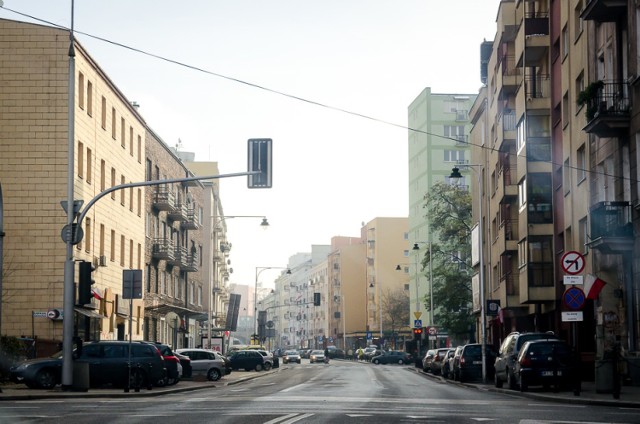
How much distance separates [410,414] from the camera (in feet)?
64.8

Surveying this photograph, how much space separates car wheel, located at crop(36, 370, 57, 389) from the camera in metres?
31.7

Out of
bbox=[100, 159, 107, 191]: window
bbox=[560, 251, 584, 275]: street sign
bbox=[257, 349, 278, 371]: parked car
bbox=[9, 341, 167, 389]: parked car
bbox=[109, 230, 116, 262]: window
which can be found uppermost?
bbox=[100, 159, 107, 191]: window

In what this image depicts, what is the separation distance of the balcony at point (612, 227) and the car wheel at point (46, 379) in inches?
670

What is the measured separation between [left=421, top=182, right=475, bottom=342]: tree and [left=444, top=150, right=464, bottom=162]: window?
35392 millimetres

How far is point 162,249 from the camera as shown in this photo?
67.4 m

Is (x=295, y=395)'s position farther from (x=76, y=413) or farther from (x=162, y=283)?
(x=162, y=283)

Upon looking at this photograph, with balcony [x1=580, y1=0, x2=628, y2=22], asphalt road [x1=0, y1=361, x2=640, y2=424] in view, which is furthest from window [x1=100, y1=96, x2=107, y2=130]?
asphalt road [x1=0, y1=361, x2=640, y2=424]

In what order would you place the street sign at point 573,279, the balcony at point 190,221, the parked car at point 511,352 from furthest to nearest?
the balcony at point 190,221
the parked car at point 511,352
the street sign at point 573,279

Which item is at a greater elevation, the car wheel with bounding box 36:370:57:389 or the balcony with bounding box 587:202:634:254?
the balcony with bounding box 587:202:634:254

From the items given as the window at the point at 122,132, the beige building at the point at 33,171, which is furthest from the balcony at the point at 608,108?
the window at the point at 122,132

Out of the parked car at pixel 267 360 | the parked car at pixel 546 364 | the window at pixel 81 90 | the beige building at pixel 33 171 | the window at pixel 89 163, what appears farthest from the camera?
the parked car at pixel 267 360

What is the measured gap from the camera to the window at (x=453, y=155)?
119438 millimetres

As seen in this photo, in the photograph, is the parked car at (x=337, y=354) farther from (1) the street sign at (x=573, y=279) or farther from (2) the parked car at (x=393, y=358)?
(1) the street sign at (x=573, y=279)

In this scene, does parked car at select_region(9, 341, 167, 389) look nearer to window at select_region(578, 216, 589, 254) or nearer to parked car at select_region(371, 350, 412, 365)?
window at select_region(578, 216, 589, 254)
